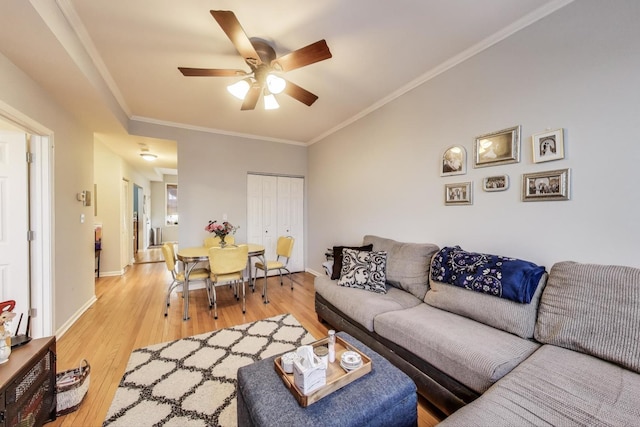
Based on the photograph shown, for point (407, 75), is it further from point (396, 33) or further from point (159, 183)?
point (159, 183)

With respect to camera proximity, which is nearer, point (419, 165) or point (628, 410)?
point (628, 410)

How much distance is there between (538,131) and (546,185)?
0.41 meters

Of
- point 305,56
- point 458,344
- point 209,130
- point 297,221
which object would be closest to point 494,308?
point 458,344

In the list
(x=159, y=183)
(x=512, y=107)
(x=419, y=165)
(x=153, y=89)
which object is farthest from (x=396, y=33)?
(x=159, y=183)

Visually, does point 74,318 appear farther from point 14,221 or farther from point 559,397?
point 559,397

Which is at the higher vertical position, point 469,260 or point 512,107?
point 512,107

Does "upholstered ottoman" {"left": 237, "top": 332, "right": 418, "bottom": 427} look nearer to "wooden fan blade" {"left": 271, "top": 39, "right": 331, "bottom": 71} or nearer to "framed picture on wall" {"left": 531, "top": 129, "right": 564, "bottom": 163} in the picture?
"framed picture on wall" {"left": 531, "top": 129, "right": 564, "bottom": 163}

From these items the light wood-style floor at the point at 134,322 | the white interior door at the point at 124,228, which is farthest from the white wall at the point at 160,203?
the light wood-style floor at the point at 134,322

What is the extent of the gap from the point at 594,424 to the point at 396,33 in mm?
2516

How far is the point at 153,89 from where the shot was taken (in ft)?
9.34

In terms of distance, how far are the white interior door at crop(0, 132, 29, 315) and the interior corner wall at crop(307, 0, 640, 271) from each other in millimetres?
3625

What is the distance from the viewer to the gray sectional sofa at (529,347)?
1.00 meters

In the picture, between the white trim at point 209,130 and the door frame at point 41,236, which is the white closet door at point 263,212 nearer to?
the white trim at point 209,130

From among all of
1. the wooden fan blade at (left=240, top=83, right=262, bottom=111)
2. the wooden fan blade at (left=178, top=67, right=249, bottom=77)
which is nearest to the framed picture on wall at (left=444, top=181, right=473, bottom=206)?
the wooden fan blade at (left=240, top=83, right=262, bottom=111)
